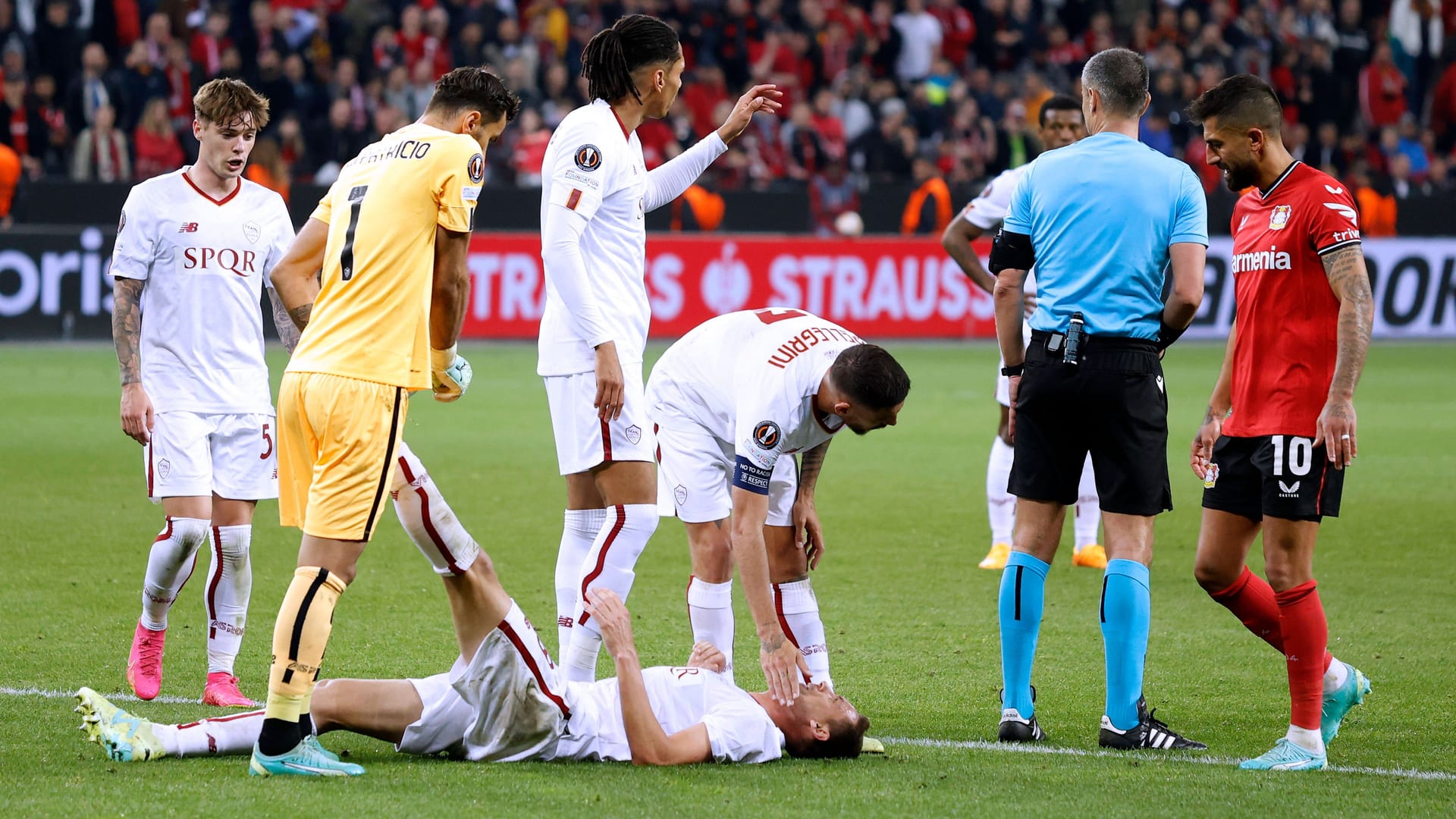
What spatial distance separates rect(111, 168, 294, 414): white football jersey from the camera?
6.13 meters

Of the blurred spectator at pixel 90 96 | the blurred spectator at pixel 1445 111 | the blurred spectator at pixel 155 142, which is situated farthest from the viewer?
the blurred spectator at pixel 1445 111

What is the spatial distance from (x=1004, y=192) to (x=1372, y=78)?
19.6 m

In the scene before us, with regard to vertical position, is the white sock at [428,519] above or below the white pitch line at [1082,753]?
above

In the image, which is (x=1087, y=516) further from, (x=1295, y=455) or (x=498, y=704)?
(x=498, y=704)

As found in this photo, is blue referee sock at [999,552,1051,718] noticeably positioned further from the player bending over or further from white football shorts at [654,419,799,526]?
the player bending over

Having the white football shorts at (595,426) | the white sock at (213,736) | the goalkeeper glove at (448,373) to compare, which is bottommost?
the white sock at (213,736)

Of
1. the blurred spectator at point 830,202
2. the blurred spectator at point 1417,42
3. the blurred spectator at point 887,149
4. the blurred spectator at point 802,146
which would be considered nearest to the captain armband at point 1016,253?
the blurred spectator at point 830,202

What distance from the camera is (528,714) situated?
16.1 ft

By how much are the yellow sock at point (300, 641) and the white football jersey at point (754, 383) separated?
124 centimetres

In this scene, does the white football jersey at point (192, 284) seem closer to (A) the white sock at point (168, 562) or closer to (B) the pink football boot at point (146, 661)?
(A) the white sock at point (168, 562)

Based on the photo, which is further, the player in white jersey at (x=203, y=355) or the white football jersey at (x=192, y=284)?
the white football jersey at (x=192, y=284)

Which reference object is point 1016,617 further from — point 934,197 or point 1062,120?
point 934,197

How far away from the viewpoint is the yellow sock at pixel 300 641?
4516mm

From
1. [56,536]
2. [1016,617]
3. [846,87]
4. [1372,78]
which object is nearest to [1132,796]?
[1016,617]
